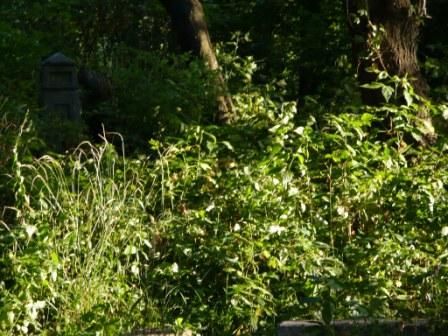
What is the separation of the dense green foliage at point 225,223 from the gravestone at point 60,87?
0.94 metres

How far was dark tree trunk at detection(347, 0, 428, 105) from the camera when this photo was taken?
372 inches

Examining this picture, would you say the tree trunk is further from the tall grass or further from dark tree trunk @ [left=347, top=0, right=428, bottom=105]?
the tall grass

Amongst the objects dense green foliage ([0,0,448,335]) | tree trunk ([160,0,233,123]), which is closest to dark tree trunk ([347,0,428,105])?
dense green foliage ([0,0,448,335])

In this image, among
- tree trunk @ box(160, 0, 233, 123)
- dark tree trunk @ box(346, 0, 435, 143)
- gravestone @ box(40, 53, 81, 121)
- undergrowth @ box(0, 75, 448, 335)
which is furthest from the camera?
tree trunk @ box(160, 0, 233, 123)

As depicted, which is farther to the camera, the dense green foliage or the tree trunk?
the tree trunk

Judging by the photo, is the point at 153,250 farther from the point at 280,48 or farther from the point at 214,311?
the point at 280,48

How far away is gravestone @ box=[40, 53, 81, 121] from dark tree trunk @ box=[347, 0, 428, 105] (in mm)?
3183

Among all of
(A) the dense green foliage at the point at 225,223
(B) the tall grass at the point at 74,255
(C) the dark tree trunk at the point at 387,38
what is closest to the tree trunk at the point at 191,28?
(A) the dense green foliage at the point at 225,223

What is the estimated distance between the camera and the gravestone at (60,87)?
11219mm

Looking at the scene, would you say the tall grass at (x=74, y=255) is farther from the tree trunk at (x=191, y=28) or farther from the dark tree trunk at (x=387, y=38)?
the tree trunk at (x=191, y=28)

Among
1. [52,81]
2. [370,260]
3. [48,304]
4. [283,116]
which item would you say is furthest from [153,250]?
[52,81]

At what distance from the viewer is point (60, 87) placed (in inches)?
447

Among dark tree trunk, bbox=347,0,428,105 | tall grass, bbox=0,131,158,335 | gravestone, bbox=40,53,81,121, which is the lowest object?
tall grass, bbox=0,131,158,335

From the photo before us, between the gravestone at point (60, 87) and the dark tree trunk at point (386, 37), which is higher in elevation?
the dark tree trunk at point (386, 37)
